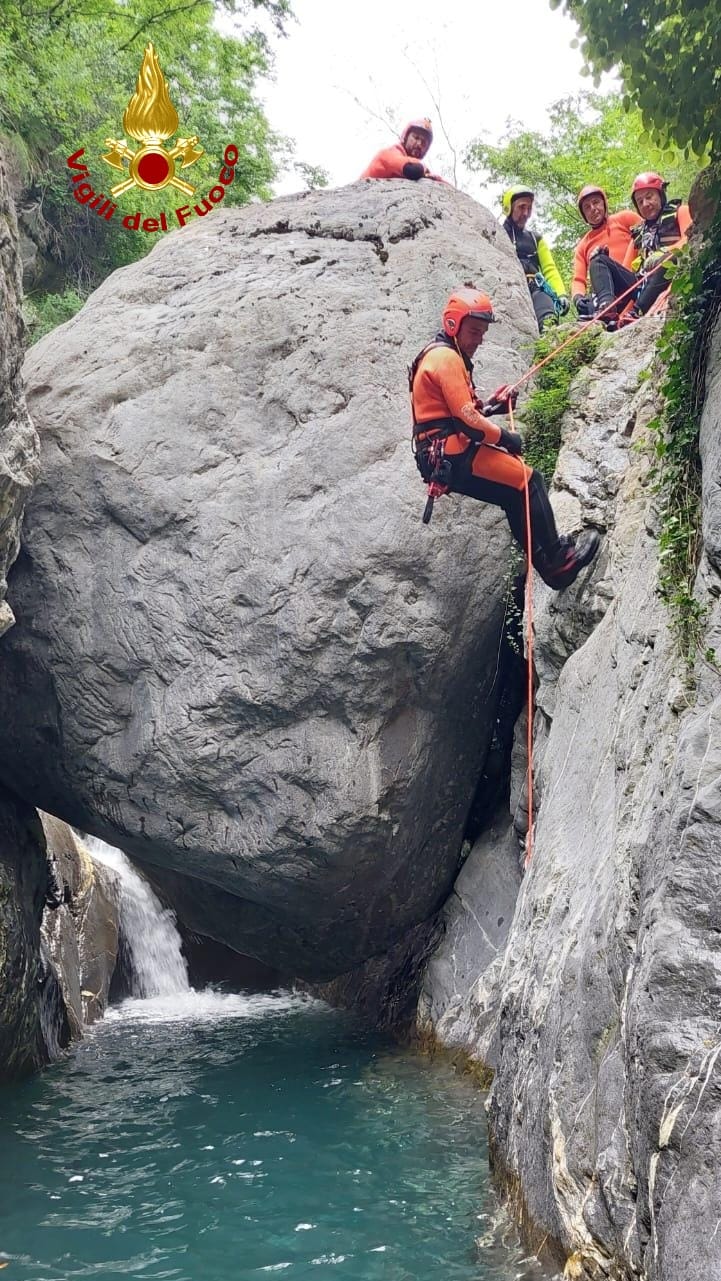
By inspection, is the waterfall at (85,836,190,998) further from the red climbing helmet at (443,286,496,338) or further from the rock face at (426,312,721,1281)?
the red climbing helmet at (443,286,496,338)

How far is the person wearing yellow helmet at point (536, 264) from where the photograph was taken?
11.1 metres

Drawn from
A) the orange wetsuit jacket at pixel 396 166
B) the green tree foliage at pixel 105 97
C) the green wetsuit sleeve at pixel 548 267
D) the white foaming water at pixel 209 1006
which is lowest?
the white foaming water at pixel 209 1006

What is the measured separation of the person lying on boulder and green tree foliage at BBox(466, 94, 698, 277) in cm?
1181

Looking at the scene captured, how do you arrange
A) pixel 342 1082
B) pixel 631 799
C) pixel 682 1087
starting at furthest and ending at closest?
pixel 342 1082 < pixel 631 799 < pixel 682 1087

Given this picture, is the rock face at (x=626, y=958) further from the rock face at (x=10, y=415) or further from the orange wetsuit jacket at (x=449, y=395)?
the rock face at (x=10, y=415)

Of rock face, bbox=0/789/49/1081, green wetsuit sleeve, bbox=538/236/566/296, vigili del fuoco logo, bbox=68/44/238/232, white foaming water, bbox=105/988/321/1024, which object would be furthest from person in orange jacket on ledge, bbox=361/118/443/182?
white foaming water, bbox=105/988/321/1024

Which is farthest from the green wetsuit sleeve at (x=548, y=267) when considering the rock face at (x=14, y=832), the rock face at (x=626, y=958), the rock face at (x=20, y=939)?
the rock face at (x=20, y=939)

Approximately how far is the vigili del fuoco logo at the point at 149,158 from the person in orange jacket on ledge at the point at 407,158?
4.25m

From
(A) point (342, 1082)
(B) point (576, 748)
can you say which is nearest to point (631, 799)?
(B) point (576, 748)

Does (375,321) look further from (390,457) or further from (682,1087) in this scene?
(682,1087)

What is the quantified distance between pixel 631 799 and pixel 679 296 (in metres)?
2.64

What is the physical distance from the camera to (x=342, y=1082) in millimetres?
8219

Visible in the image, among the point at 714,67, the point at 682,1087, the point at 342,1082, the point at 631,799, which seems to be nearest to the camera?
the point at 682,1087

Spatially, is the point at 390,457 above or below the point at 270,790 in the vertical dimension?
above
